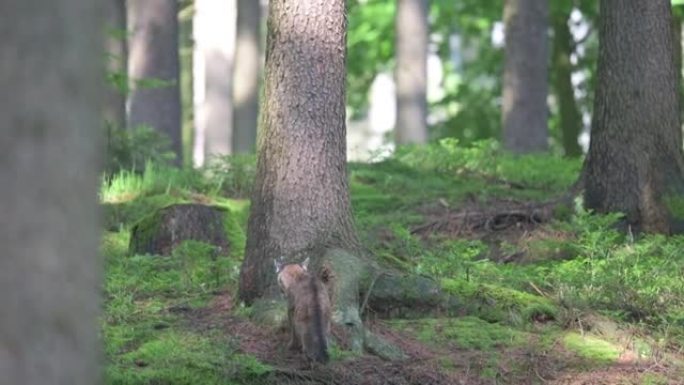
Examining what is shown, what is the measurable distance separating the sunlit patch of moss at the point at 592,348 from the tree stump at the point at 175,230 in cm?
353

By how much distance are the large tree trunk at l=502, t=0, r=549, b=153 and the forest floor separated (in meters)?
9.77

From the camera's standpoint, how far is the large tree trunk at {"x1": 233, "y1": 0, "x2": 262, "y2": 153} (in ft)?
83.5

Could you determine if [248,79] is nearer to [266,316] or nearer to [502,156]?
[502,156]

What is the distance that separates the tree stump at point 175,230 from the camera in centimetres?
1207

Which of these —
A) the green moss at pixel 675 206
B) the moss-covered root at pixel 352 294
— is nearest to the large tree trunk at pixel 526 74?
the green moss at pixel 675 206

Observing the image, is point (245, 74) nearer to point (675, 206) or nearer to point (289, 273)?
point (675, 206)

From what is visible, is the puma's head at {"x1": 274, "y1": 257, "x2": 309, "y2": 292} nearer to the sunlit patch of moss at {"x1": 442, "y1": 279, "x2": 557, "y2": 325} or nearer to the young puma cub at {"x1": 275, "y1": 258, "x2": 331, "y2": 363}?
the young puma cub at {"x1": 275, "y1": 258, "x2": 331, "y2": 363}

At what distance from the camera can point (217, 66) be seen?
24891 millimetres

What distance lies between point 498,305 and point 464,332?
0.54m

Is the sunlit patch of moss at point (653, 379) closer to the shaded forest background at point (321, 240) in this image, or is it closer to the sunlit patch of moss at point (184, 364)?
the shaded forest background at point (321, 240)

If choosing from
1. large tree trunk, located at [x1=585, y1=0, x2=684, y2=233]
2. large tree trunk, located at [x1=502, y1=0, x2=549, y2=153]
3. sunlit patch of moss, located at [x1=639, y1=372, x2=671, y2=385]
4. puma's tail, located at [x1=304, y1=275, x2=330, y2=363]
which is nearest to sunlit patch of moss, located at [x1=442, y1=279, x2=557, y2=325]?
sunlit patch of moss, located at [x1=639, y1=372, x2=671, y2=385]

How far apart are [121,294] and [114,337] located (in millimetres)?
1155

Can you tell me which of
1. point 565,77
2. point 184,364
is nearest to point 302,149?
point 184,364

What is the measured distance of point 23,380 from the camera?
3.71 metres
